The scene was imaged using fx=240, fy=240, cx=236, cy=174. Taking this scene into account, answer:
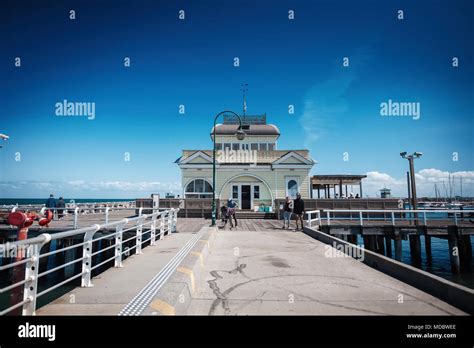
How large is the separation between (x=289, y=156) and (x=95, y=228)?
20.8 metres

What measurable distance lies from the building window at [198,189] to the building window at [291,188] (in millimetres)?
7634

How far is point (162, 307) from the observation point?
11.4 feet

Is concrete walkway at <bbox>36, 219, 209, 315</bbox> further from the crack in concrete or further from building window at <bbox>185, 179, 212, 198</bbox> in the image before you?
building window at <bbox>185, 179, 212, 198</bbox>

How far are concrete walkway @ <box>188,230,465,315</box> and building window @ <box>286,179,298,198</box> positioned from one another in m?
15.6

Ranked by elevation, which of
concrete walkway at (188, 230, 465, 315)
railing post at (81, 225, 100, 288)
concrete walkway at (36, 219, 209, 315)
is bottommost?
concrete walkway at (188, 230, 465, 315)

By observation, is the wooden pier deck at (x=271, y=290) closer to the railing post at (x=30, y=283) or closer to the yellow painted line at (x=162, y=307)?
the yellow painted line at (x=162, y=307)

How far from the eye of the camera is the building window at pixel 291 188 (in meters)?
23.5

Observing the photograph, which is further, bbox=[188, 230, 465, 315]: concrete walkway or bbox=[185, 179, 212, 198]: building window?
bbox=[185, 179, 212, 198]: building window

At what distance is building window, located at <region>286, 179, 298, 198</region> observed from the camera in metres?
23.5

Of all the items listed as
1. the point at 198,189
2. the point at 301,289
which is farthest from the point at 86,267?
the point at 198,189

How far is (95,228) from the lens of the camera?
4.98 m

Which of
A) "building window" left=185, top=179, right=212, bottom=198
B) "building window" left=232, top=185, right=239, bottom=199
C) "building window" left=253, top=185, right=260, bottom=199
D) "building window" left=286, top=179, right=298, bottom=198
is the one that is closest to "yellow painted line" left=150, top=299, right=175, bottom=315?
"building window" left=185, top=179, right=212, bottom=198
